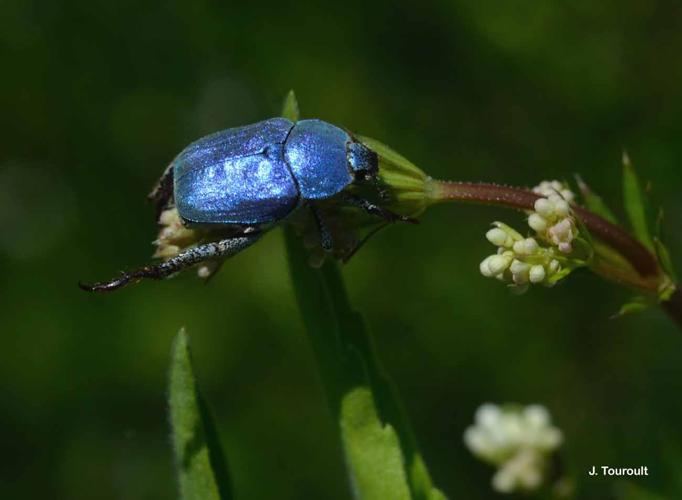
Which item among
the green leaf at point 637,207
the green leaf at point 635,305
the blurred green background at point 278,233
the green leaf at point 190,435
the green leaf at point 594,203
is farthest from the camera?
the blurred green background at point 278,233

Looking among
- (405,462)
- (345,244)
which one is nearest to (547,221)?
(345,244)

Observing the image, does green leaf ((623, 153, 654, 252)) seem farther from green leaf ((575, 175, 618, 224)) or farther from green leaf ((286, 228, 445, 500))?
green leaf ((286, 228, 445, 500))

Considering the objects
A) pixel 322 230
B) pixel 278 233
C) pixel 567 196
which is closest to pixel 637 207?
pixel 567 196

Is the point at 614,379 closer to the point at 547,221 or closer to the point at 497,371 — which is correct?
the point at 497,371

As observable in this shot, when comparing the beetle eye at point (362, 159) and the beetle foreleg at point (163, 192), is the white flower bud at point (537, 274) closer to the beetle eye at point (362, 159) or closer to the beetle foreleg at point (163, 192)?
the beetle eye at point (362, 159)

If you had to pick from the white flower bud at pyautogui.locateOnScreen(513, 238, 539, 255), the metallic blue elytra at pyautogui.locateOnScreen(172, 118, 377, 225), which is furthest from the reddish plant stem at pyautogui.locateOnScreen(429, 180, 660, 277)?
the metallic blue elytra at pyautogui.locateOnScreen(172, 118, 377, 225)

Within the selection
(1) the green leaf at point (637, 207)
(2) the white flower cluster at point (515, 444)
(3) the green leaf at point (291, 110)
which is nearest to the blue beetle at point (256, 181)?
(3) the green leaf at point (291, 110)
